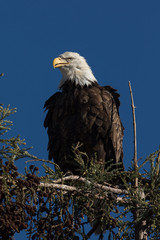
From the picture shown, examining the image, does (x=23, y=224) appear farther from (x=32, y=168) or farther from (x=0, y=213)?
(x=32, y=168)

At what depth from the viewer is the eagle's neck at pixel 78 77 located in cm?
667

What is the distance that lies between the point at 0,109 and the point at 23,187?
2.06 feet

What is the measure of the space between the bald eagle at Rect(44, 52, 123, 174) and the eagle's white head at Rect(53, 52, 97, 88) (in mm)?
16

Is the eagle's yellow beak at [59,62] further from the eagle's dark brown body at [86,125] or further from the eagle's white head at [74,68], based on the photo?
the eagle's dark brown body at [86,125]

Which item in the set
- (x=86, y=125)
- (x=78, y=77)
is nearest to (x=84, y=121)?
(x=86, y=125)

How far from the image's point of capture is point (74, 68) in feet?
23.3

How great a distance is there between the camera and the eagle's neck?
667 cm

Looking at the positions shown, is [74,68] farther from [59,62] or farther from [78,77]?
[78,77]

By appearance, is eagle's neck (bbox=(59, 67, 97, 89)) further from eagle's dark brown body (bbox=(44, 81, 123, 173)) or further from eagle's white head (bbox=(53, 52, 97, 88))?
eagle's dark brown body (bbox=(44, 81, 123, 173))

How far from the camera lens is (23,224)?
2994 millimetres

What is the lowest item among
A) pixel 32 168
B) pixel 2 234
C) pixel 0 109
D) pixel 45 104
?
pixel 2 234

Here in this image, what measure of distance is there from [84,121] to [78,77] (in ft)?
3.23

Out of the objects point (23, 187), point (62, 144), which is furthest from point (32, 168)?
point (62, 144)

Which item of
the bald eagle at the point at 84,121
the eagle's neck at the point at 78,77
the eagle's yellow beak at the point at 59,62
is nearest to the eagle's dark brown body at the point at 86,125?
the bald eagle at the point at 84,121
